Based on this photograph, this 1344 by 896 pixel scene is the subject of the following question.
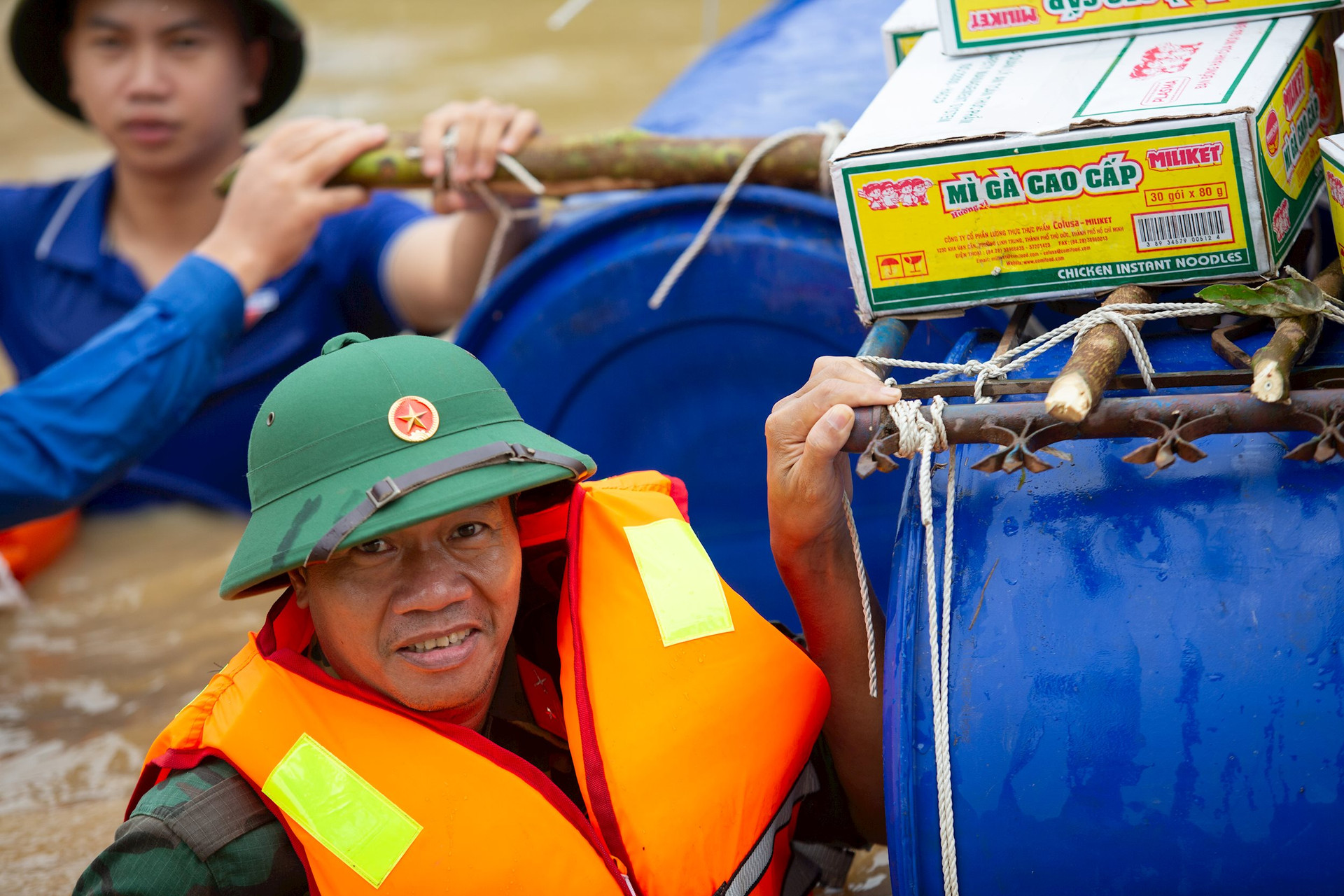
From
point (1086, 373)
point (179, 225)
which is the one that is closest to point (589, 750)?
point (1086, 373)

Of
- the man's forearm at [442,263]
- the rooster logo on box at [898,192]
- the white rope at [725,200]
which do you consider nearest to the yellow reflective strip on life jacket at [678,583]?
the rooster logo on box at [898,192]

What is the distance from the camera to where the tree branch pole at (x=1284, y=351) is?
1.30m

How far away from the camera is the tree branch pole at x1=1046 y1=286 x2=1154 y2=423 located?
131 cm

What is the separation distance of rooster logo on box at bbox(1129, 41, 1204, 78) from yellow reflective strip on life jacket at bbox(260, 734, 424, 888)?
4.08 feet

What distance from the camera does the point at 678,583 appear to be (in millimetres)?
1729

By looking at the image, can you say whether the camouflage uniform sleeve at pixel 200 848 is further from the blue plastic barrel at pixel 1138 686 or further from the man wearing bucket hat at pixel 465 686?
the blue plastic barrel at pixel 1138 686

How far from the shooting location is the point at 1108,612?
4.55 feet

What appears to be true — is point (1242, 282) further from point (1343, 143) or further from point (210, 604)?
point (210, 604)

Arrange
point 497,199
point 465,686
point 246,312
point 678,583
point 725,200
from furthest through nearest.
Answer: point 246,312
point 497,199
point 725,200
point 678,583
point 465,686

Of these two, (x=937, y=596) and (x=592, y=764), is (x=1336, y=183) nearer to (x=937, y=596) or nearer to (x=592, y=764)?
(x=937, y=596)

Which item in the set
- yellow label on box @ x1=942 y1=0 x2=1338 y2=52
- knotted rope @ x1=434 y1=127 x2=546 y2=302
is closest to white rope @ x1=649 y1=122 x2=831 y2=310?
knotted rope @ x1=434 y1=127 x2=546 y2=302

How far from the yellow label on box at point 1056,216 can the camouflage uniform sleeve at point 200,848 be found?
97 cm

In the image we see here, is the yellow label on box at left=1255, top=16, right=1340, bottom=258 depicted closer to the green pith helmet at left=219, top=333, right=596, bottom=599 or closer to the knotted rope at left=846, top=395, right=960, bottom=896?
the knotted rope at left=846, top=395, right=960, bottom=896

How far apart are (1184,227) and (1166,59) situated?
0.25m
